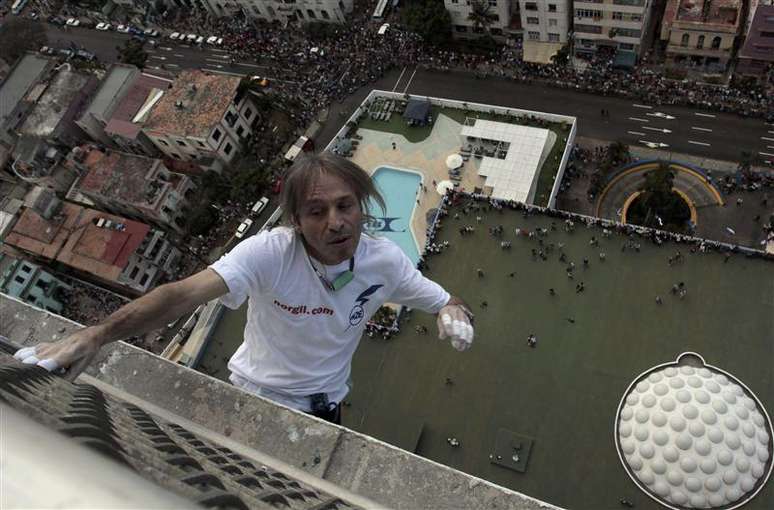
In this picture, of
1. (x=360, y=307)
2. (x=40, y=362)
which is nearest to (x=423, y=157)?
(x=360, y=307)

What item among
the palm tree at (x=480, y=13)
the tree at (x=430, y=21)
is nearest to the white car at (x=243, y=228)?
the tree at (x=430, y=21)

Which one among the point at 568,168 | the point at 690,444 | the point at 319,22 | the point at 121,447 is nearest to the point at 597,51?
the point at 568,168

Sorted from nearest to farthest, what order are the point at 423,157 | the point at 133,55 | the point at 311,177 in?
the point at 311,177, the point at 423,157, the point at 133,55

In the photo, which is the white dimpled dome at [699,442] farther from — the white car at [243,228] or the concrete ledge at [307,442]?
the white car at [243,228]

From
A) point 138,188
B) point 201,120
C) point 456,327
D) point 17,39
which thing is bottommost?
point 456,327

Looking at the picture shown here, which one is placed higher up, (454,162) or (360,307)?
(454,162)

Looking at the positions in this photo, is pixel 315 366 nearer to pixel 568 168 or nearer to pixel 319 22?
pixel 568 168

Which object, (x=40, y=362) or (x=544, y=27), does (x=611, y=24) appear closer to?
(x=544, y=27)
